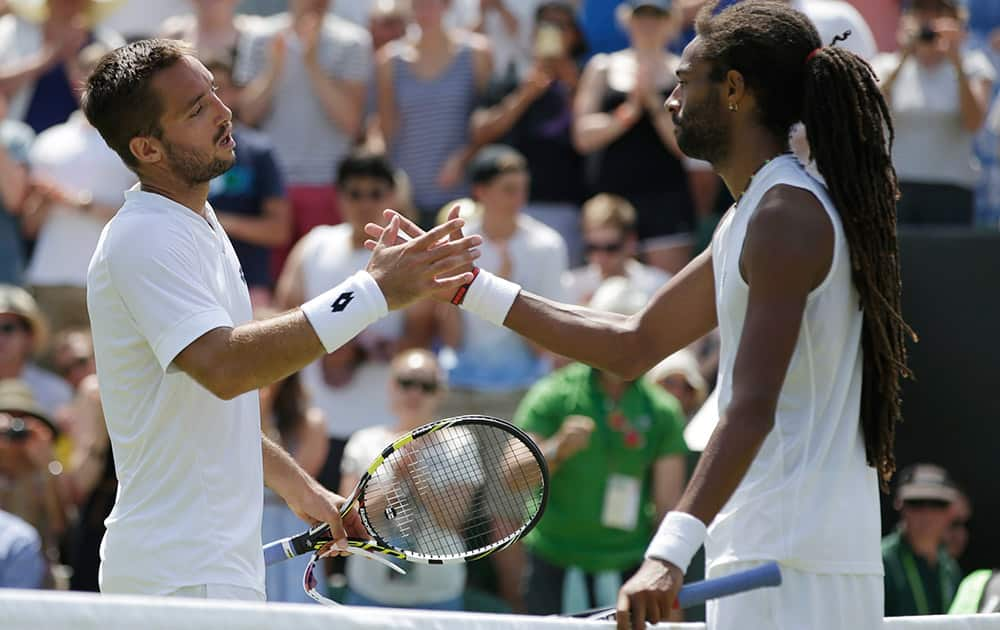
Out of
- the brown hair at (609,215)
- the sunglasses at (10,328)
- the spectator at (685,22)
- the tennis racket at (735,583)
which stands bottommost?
the tennis racket at (735,583)

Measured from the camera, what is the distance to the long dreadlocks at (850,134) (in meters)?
3.60

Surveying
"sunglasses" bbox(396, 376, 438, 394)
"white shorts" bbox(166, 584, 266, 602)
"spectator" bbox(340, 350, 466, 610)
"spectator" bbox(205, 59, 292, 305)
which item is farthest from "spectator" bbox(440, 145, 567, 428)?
"white shorts" bbox(166, 584, 266, 602)

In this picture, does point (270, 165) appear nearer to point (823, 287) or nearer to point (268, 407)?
point (268, 407)

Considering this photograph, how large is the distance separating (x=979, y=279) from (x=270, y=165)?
3.91 m

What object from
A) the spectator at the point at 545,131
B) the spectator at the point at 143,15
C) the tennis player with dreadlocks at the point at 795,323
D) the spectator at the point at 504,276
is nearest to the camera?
the tennis player with dreadlocks at the point at 795,323

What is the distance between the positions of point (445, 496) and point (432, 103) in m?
5.88

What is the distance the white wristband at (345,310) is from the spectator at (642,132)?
5.64 m

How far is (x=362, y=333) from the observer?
8.41 meters

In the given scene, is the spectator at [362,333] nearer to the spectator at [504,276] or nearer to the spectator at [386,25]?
the spectator at [504,276]

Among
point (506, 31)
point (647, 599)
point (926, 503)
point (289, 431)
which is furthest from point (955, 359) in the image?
point (647, 599)

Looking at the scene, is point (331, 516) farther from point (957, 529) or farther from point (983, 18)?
point (983, 18)

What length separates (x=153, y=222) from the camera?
11.9 feet

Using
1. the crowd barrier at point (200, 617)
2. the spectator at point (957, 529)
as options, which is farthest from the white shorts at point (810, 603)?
the spectator at point (957, 529)

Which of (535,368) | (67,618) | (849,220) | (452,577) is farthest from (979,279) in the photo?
(67,618)
